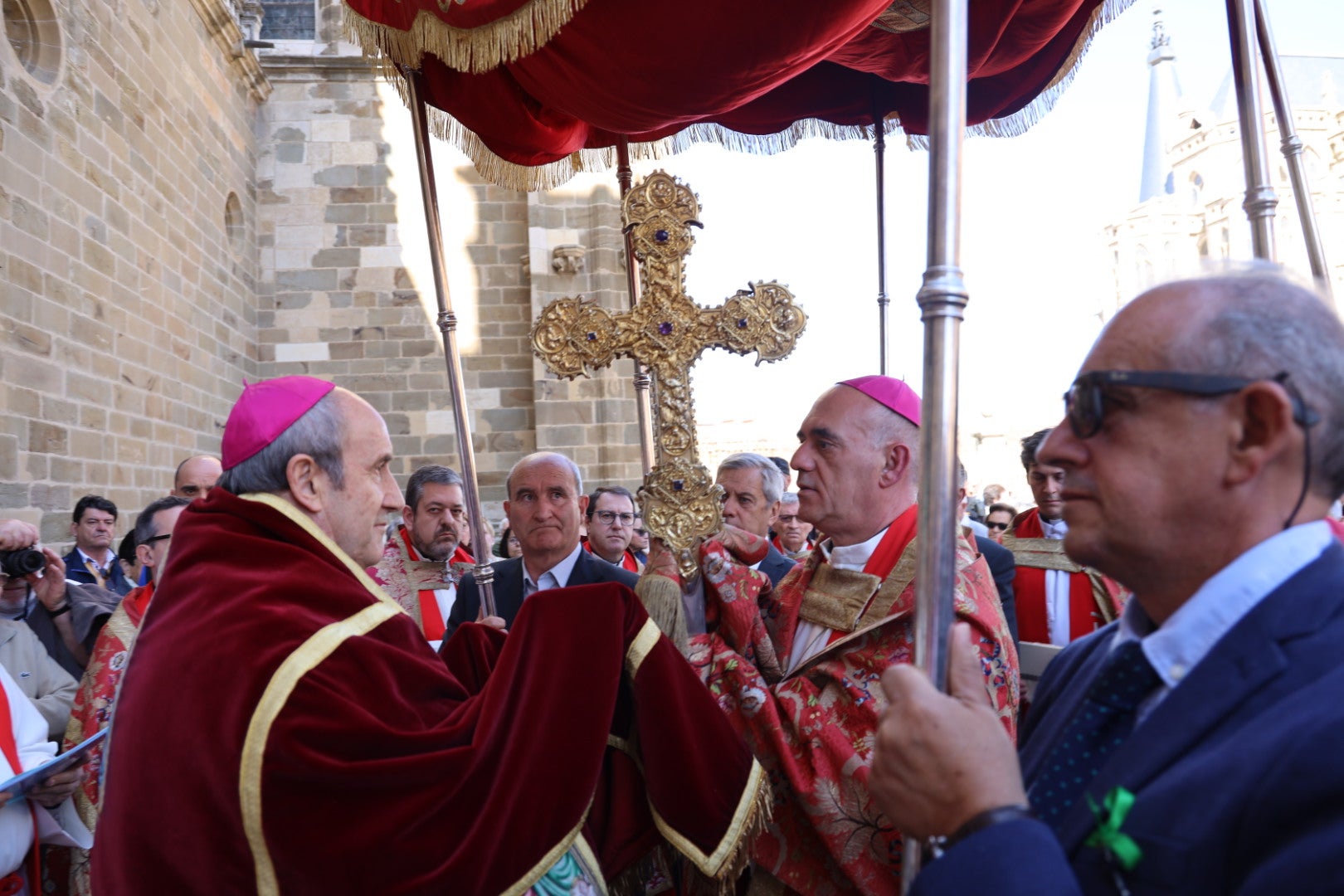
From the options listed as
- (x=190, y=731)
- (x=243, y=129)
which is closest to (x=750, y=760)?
(x=190, y=731)

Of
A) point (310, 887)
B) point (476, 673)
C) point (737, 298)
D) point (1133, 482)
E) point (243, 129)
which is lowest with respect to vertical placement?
point (310, 887)

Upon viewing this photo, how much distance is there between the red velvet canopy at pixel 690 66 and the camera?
2473mm

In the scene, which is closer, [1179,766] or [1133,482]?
[1179,766]

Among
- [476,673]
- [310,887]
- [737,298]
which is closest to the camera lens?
[310,887]

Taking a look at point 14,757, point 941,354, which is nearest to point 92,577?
point 14,757

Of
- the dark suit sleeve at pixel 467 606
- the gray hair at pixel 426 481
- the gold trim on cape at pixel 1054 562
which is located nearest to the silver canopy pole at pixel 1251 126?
the gold trim on cape at pixel 1054 562

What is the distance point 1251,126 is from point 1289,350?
175 cm

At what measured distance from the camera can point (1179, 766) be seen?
1.07m

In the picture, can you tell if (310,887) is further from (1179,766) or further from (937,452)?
(1179,766)

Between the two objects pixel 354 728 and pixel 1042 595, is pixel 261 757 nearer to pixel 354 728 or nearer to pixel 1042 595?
pixel 354 728

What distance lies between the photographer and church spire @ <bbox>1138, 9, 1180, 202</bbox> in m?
47.5

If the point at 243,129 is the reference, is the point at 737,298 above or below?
below

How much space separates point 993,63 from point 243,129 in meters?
10.1

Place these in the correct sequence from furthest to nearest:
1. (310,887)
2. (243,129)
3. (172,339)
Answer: (243,129)
(172,339)
(310,887)
